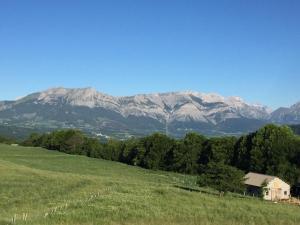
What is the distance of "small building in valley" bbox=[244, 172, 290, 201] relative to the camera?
93.1 m

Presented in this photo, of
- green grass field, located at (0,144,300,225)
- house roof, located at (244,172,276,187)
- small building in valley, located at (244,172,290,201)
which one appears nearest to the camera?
green grass field, located at (0,144,300,225)

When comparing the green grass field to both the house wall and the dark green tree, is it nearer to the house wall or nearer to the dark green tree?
the dark green tree

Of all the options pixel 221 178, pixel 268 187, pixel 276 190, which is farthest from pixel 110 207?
pixel 276 190

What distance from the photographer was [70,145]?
196 meters

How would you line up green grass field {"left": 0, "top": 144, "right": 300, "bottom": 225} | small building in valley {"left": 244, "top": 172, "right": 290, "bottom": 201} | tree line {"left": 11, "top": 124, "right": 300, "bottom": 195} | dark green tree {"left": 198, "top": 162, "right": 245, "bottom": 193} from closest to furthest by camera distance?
green grass field {"left": 0, "top": 144, "right": 300, "bottom": 225}, dark green tree {"left": 198, "top": 162, "right": 245, "bottom": 193}, tree line {"left": 11, "top": 124, "right": 300, "bottom": 195}, small building in valley {"left": 244, "top": 172, "right": 290, "bottom": 201}

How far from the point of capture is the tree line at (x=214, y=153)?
77.2 metres

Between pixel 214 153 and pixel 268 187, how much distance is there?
42304 millimetres

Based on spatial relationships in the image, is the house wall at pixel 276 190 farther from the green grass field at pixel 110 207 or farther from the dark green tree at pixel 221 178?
the green grass field at pixel 110 207

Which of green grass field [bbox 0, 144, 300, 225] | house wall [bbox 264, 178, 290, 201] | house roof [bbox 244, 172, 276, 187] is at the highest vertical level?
green grass field [bbox 0, 144, 300, 225]

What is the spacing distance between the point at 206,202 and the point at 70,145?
145 meters

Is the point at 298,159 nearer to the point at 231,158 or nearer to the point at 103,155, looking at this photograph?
the point at 231,158

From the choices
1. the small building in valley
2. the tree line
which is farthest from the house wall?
the tree line

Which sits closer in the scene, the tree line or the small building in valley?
the tree line

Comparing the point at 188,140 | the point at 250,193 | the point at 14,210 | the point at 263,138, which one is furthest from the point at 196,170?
the point at 14,210
